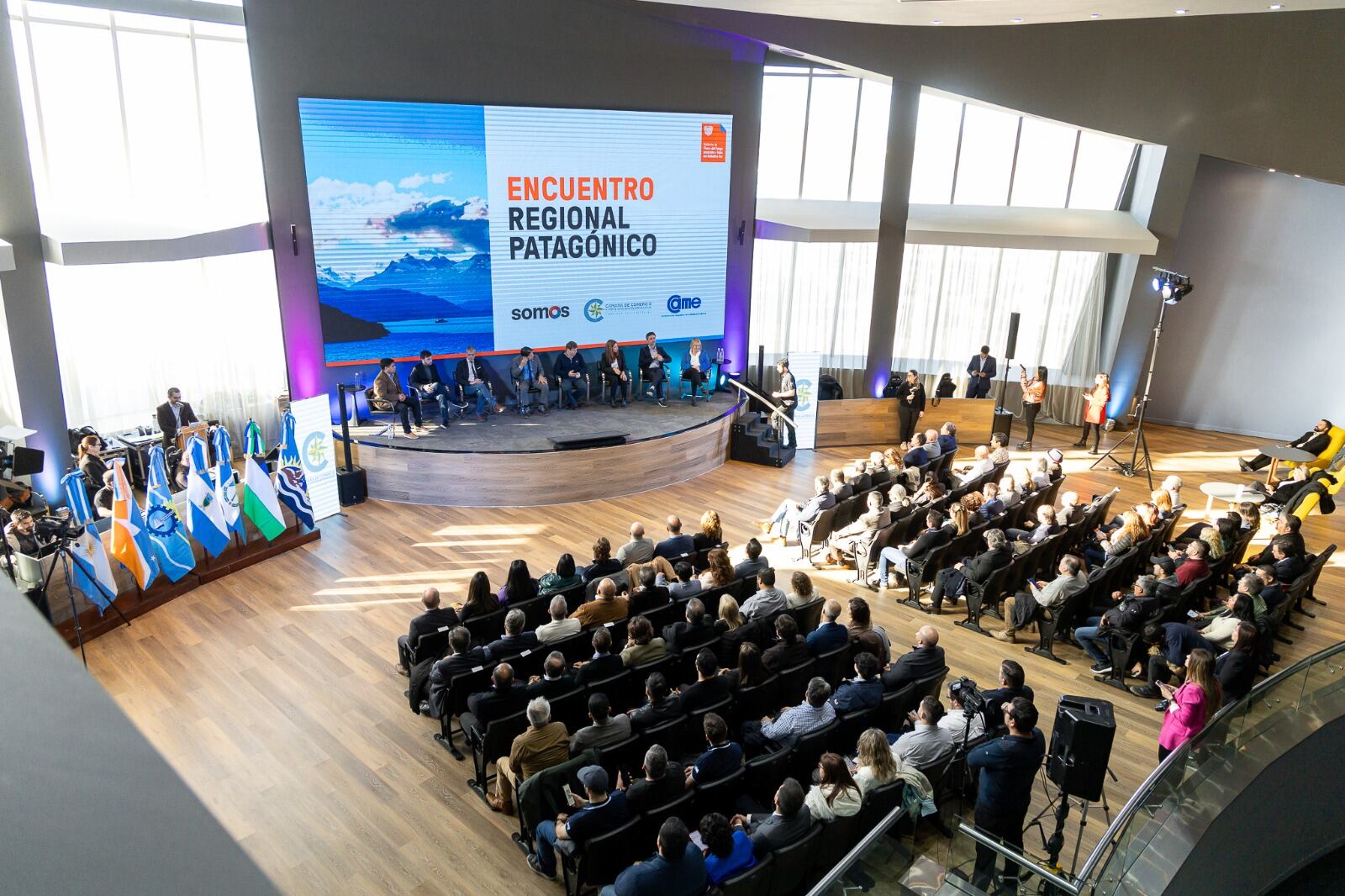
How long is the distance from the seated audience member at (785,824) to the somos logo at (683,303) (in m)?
10.3

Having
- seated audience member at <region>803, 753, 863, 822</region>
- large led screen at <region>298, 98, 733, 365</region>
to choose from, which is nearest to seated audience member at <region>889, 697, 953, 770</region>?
seated audience member at <region>803, 753, 863, 822</region>

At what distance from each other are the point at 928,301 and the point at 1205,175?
4713 mm

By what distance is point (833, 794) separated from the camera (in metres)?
4.77

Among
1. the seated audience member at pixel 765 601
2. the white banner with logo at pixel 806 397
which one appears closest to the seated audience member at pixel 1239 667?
the seated audience member at pixel 765 601

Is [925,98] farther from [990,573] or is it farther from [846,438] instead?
[990,573]

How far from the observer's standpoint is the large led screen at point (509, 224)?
1148 centimetres

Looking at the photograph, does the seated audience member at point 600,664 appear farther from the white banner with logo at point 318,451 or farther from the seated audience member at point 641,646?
the white banner with logo at point 318,451

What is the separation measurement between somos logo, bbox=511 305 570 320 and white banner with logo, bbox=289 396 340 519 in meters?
3.51

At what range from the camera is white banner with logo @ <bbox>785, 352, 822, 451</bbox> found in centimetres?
1311

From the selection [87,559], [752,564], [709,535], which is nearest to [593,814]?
[752,564]

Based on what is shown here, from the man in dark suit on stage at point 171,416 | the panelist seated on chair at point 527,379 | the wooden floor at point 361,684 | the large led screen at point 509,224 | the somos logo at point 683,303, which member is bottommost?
the wooden floor at point 361,684

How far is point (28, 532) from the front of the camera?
7344 millimetres

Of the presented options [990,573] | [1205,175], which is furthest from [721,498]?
[1205,175]

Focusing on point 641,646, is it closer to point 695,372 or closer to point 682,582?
point 682,582
